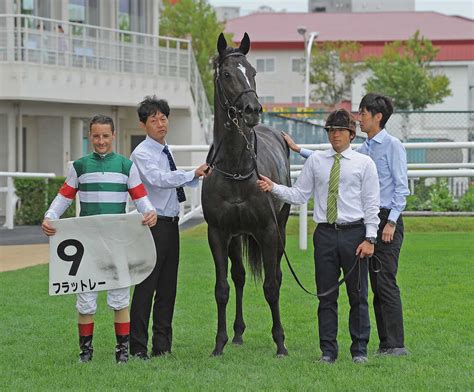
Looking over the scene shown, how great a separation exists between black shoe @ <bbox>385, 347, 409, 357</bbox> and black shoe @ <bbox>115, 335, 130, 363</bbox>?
1763mm

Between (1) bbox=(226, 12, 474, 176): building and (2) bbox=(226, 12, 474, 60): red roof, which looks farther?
(2) bbox=(226, 12, 474, 60): red roof

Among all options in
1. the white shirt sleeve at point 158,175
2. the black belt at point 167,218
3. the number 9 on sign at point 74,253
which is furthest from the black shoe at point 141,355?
the white shirt sleeve at point 158,175

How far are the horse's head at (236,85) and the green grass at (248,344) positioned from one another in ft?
5.30

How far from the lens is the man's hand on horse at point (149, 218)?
6.80 m

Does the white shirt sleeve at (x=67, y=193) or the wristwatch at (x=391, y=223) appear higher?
the white shirt sleeve at (x=67, y=193)

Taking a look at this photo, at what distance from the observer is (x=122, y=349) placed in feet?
22.4

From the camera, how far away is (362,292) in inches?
270

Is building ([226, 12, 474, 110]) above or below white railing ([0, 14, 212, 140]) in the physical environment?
above

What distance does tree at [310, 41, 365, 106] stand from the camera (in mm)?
56219

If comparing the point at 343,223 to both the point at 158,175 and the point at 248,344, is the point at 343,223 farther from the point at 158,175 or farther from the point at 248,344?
the point at 248,344

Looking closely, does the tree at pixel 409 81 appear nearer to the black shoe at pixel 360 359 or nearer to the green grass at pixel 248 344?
the green grass at pixel 248 344

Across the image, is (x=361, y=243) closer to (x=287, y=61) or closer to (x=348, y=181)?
(x=348, y=181)

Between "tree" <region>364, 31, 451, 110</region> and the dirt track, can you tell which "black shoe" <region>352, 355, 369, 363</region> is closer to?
the dirt track

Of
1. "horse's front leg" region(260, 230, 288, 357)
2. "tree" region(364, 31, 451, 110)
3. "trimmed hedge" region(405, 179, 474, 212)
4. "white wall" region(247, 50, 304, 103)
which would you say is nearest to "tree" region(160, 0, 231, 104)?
"tree" region(364, 31, 451, 110)
